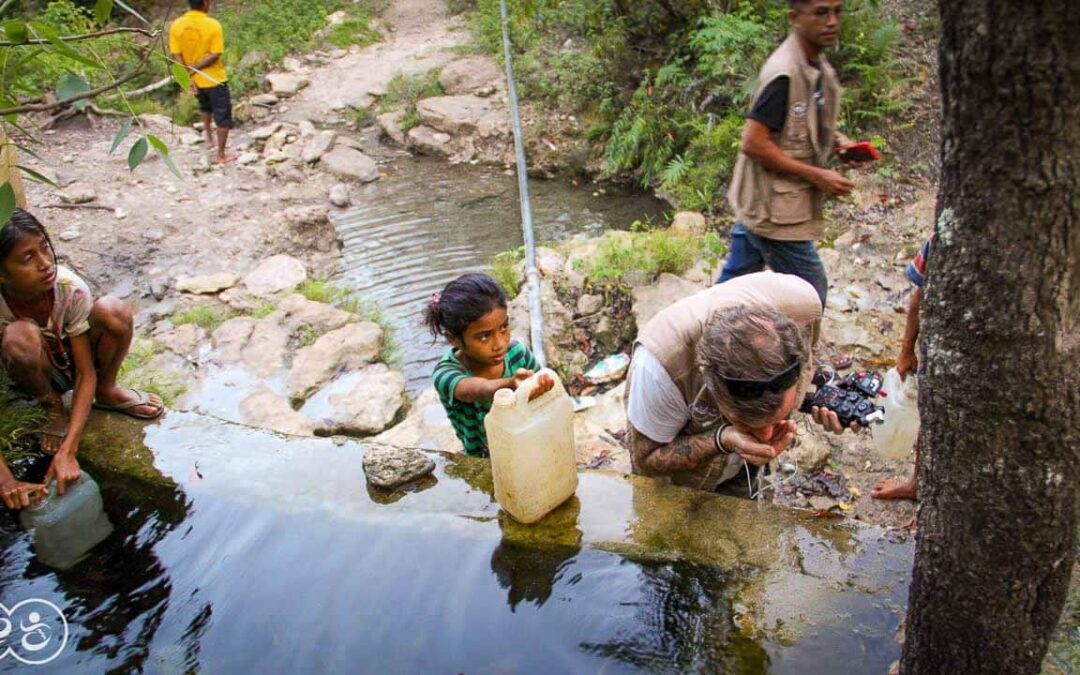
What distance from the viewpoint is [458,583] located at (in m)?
2.28

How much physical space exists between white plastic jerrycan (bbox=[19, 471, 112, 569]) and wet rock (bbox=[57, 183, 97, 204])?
566 centimetres

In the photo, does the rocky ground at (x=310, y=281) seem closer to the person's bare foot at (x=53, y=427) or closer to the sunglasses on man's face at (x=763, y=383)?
the sunglasses on man's face at (x=763, y=383)

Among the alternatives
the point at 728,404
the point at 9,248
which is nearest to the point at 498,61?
the point at 9,248

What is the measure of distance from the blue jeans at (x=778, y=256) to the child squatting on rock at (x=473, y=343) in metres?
1.18

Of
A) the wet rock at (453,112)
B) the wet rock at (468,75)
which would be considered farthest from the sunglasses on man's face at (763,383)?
the wet rock at (468,75)

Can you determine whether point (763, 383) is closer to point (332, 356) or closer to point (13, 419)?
point (13, 419)

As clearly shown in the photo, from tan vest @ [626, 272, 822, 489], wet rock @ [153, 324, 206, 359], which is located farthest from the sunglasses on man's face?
wet rock @ [153, 324, 206, 359]

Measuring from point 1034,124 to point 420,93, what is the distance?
33.2 feet

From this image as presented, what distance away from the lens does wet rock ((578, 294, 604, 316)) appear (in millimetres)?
5340

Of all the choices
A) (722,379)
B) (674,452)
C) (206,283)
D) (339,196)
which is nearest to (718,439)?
(674,452)

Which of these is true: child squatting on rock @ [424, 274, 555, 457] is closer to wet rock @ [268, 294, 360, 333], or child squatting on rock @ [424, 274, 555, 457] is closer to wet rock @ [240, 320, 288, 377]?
wet rock @ [240, 320, 288, 377]

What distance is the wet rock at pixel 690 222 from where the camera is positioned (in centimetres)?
613

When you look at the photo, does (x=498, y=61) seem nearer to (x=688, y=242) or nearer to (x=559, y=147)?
(x=559, y=147)

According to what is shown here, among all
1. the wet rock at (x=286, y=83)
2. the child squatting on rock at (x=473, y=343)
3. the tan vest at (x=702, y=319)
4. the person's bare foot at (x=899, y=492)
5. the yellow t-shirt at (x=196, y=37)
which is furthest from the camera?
the wet rock at (x=286, y=83)
